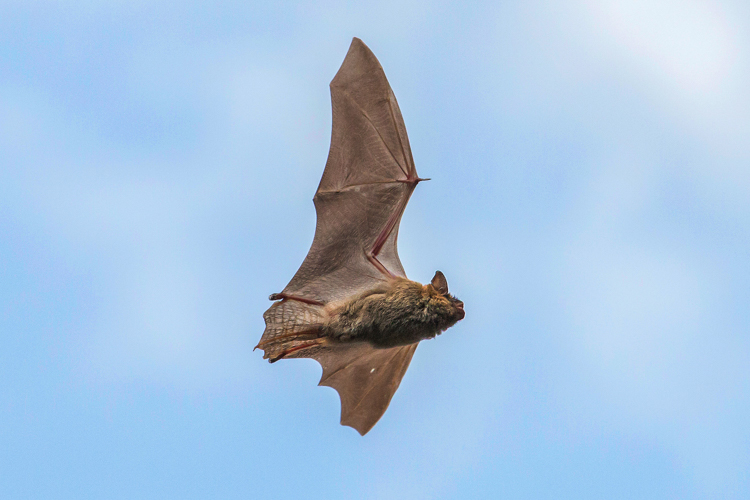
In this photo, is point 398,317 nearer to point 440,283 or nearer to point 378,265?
point 440,283

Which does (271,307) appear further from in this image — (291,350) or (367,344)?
(367,344)

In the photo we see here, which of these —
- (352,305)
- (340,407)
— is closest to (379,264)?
(352,305)

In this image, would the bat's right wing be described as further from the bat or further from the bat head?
the bat head

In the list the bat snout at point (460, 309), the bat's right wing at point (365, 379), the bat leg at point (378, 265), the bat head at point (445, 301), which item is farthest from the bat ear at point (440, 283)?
the bat's right wing at point (365, 379)

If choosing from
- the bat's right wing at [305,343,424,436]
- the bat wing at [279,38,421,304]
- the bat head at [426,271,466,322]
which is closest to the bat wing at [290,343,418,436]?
the bat's right wing at [305,343,424,436]

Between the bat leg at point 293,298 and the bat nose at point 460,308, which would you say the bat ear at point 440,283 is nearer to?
the bat nose at point 460,308

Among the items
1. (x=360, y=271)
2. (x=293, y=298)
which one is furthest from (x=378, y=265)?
(x=293, y=298)
